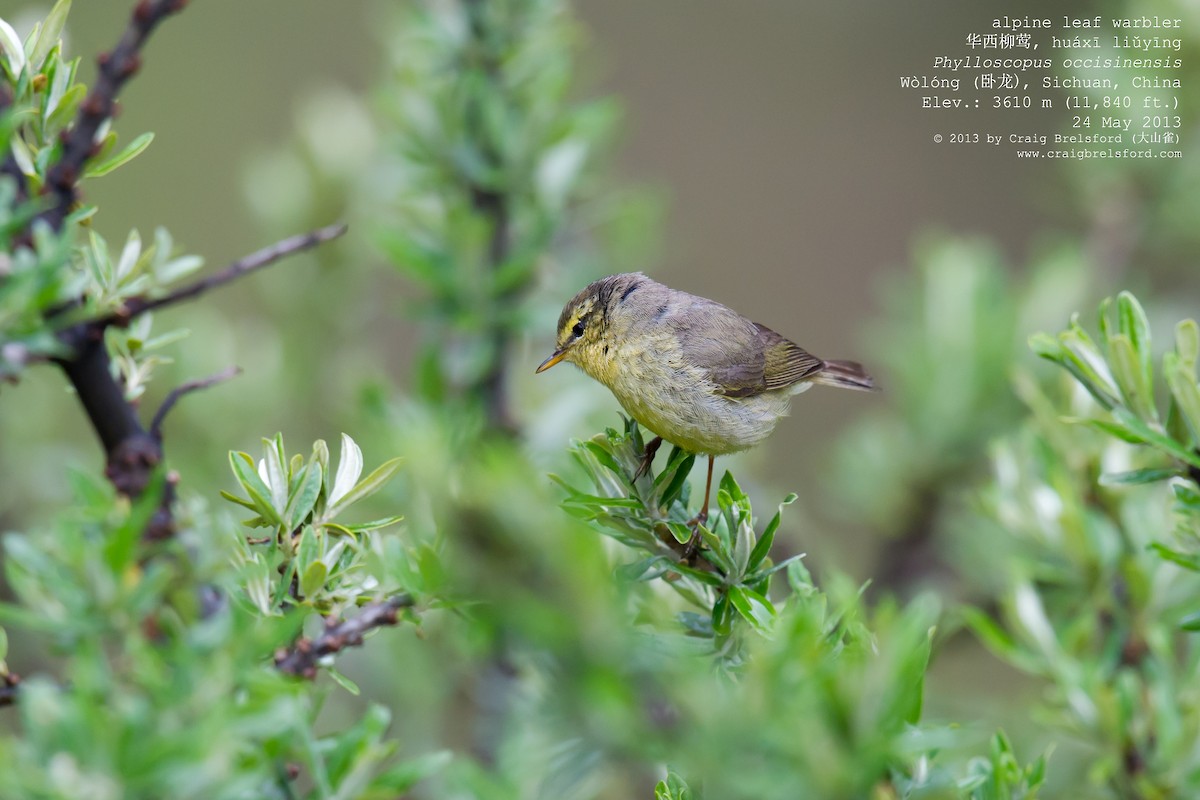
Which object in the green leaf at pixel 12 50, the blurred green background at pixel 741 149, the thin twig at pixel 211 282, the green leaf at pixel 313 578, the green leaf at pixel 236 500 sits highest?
the green leaf at pixel 12 50

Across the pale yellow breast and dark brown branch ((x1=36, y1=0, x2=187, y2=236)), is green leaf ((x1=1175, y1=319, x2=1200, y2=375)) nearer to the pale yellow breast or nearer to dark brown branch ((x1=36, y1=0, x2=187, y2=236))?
the pale yellow breast

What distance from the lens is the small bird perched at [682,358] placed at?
179 centimetres

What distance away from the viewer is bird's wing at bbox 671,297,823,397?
1923mm

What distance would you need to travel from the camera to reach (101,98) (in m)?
1.03

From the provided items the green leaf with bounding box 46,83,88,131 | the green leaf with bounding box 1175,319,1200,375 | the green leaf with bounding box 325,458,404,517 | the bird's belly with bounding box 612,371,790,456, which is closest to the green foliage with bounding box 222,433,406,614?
the green leaf with bounding box 325,458,404,517

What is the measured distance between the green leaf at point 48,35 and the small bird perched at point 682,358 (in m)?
0.87

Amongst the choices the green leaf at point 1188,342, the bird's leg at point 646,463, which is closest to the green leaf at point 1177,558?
the green leaf at point 1188,342

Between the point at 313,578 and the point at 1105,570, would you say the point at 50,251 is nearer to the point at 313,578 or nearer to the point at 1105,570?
the point at 313,578

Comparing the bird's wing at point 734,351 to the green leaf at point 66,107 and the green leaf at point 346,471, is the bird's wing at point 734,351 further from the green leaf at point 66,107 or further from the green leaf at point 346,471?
the green leaf at point 66,107

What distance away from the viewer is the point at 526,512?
2.56ft

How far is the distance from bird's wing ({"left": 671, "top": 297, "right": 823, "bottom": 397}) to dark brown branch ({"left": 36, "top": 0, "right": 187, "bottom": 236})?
3.58 feet

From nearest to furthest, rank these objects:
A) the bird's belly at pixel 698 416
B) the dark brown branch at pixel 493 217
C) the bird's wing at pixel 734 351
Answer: the bird's belly at pixel 698 416, the bird's wing at pixel 734 351, the dark brown branch at pixel 493 217

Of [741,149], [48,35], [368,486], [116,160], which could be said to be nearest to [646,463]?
[368,486]

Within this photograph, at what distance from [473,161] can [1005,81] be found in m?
2.53
